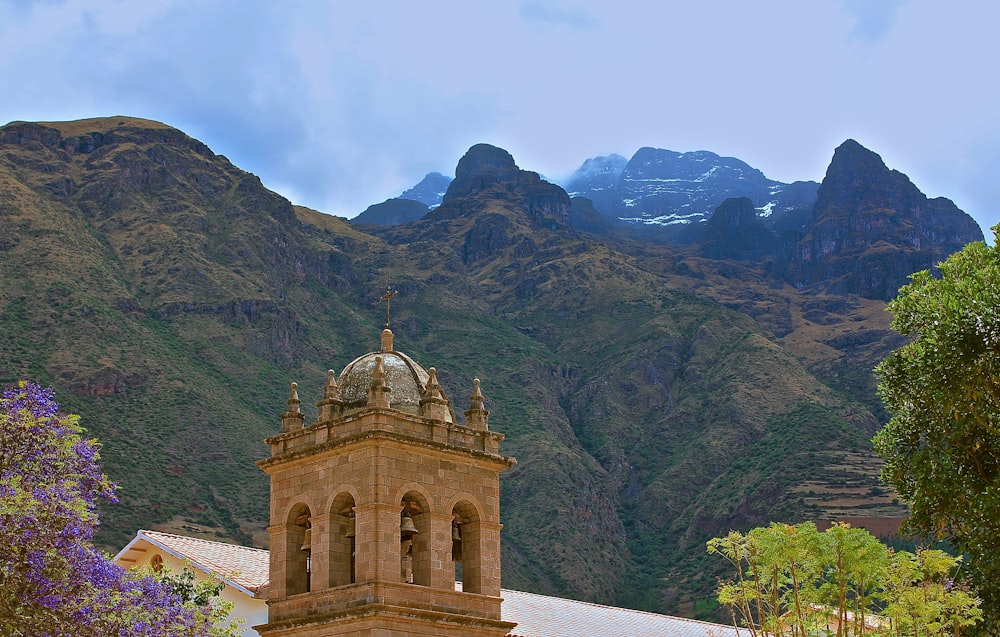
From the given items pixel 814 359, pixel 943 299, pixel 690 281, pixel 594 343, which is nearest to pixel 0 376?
pixel 594 343

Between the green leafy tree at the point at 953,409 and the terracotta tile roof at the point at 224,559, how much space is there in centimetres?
1288

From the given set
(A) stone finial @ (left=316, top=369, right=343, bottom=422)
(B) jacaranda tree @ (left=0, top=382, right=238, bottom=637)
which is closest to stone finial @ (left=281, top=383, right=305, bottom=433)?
(A) stone finial @ (left=316, top=369, right=343, bottom=422)

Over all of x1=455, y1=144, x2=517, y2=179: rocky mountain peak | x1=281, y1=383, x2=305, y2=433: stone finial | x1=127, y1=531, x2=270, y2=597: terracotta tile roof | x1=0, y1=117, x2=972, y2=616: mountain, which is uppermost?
x1=455, y1=144, x2=517, y2=179: rocky mountain peak

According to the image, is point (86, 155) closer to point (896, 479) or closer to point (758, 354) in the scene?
point (758, 354)

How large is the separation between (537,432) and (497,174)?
7837 cm

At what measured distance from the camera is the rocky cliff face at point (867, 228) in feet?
515

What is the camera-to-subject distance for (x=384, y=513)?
17.7m

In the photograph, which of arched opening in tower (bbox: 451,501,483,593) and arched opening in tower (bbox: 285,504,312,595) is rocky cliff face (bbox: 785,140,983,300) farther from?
arched opening in tower (bbox: 285,504,312,595)

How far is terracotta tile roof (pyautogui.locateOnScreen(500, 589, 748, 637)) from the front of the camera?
27547 millimetres

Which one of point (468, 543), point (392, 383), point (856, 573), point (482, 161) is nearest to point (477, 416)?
point (392, 383)

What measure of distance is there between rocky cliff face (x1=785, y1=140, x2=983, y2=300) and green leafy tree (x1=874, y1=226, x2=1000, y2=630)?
140 m

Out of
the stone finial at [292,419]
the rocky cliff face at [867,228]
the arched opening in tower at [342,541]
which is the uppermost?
the rocky cliff face at [867,228]

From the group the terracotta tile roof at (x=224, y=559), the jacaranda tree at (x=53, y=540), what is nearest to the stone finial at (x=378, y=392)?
the jacaranda tree at (x=53, y=540)

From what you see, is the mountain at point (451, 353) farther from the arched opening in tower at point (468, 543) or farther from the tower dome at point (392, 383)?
the arched opening in tower at point (468, 543)
